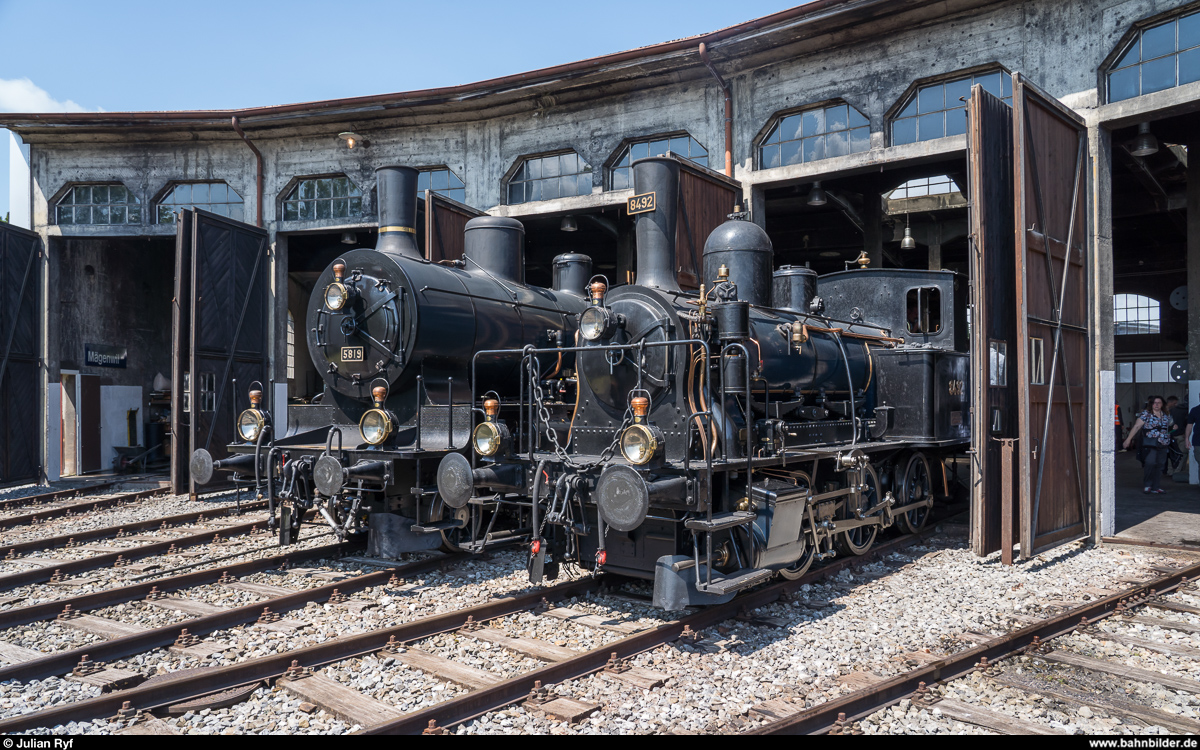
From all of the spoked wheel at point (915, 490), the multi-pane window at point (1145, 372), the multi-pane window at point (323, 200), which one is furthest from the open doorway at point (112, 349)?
the multi-pane window at point (1145, 372)

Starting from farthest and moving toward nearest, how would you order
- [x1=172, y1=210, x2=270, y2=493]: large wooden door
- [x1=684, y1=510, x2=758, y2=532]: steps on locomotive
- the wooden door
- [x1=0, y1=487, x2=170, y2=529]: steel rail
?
[x1=172, y1=210, x2=270, y2=493]: large wooden door < the wooden door < [x1=0, y1=487, x2=170, y2=529]: steel rail < [x1=684, y1=510, x2=758, y2=532]: steps on locomotive

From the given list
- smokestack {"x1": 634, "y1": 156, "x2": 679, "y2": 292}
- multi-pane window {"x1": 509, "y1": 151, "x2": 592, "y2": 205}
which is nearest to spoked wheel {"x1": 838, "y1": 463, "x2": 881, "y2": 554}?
smokestack {"x1": 634, "y1": 156, "x2": 679, "y2": 292}

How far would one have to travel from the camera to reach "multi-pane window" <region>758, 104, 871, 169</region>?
12258mm

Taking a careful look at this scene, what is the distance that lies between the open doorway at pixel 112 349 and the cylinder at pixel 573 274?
38.3 feet

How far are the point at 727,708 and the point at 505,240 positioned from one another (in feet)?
22.2

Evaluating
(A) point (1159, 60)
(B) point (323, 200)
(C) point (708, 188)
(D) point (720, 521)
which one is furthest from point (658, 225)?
(B) point (323, 200)

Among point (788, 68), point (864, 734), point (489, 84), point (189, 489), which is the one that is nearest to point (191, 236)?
point (189, 489)

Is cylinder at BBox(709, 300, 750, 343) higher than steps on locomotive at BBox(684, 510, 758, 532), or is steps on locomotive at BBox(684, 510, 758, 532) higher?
cylinder at BBox(709, 300, 750, 343)

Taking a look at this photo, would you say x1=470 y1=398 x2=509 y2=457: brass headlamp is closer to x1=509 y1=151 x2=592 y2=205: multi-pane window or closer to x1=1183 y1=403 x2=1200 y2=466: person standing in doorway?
x1=509 y1=151 x2=592 y2=205: multi-pane window

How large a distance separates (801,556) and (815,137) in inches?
319

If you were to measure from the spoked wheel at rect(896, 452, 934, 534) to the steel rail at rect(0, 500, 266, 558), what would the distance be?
9065 millimetres

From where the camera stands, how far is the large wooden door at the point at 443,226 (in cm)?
1159

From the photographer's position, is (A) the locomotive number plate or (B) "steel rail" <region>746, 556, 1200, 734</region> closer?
(B) "steel rail" <region>746, 556, 1200, 734</region>
